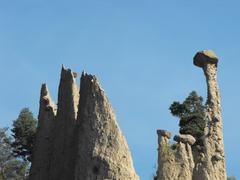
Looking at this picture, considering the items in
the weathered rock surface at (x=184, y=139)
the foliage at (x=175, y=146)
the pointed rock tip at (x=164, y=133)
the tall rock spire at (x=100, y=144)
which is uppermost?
the pointed rock tip at (x=164, y=133)

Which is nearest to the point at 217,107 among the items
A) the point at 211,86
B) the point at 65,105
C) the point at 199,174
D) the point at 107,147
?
the point at 211,86

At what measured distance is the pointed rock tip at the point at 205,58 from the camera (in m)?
32.2

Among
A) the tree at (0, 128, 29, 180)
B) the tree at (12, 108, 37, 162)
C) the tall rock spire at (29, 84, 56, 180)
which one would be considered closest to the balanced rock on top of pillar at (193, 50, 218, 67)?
the tall rock spire at (29, 84, 56, 180)

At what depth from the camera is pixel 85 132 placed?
2433 centimetres

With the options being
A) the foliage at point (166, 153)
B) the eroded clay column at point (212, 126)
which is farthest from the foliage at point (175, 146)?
the eroded clay column at point (212, 126)

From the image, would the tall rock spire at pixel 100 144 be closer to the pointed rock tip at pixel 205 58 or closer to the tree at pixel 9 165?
the pointed rock tip at pixel 205 58

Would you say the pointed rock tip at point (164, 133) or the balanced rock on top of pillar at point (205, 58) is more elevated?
the balanced rock on top of pillar at point (205, 58)

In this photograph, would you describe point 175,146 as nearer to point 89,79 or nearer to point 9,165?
point 89,79

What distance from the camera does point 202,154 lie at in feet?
96.0

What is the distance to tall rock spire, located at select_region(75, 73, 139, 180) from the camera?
2319 cm

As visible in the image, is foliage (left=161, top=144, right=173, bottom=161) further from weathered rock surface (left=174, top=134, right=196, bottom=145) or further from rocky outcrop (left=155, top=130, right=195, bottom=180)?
weathered rock surface (left=174, top=134, right=196, bottom=145)

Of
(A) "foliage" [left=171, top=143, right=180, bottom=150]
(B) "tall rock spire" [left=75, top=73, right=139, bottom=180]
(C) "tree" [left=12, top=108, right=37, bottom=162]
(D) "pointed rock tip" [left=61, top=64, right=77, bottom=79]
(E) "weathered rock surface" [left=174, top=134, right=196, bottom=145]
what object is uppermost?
(C) "tree" [left=12, top=108, right=37, bottom=162]

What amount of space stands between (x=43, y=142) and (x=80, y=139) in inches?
210

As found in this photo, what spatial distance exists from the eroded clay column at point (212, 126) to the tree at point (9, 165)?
24.5m
